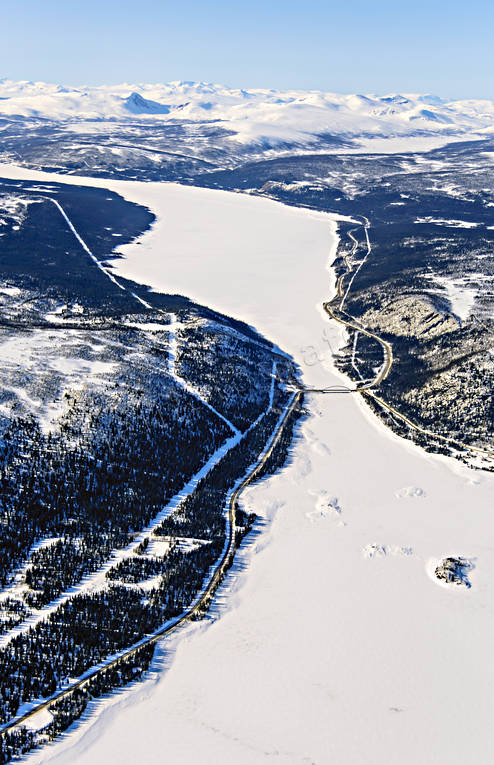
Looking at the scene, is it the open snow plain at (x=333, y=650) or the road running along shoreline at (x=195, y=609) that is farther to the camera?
the road running along shoreline at (x=195, y=609)

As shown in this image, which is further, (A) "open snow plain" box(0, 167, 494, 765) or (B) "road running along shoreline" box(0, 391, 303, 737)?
(B) "road running along shoreline" box(0, 391, 303, 737)

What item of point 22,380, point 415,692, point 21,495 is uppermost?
point 22,380

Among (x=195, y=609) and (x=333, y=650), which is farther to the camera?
(x=195, y=609)

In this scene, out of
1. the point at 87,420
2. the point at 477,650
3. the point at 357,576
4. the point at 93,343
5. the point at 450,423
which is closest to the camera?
the point at 477,650

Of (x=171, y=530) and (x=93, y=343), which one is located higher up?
(x=93, y=343)

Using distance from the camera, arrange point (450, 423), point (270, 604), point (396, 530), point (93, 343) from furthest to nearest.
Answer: point (93, 343), point (450, 423), point (396, 530), point (270, 604)

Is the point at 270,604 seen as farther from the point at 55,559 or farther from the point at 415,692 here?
the point at 55,559

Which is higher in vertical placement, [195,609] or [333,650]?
[195,609]

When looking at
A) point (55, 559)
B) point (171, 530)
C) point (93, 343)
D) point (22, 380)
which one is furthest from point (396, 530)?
point (93, 343)
